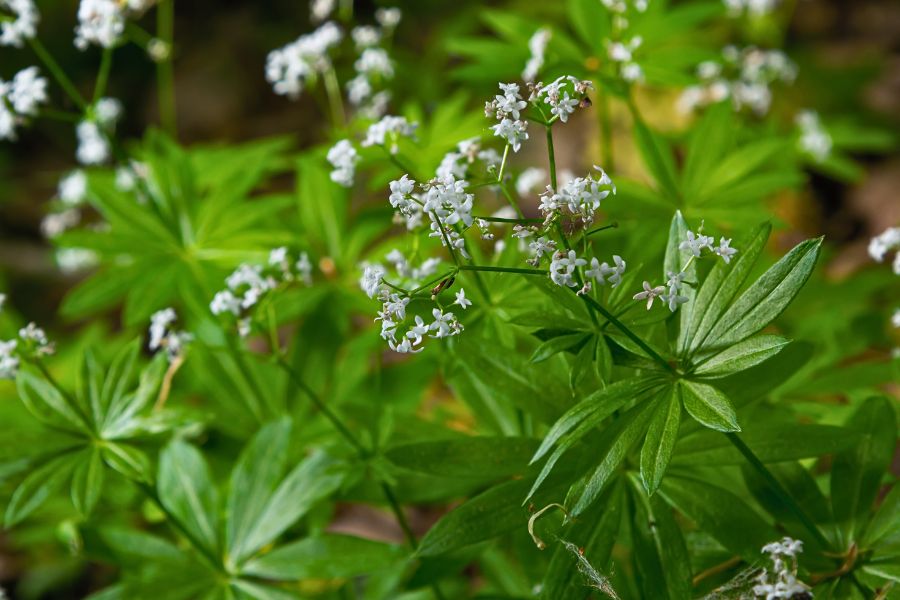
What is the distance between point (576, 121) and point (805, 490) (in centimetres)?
473

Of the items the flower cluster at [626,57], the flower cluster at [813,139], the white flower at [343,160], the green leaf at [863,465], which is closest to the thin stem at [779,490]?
the green leaf at [863,465]

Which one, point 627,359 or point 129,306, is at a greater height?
point 129,306

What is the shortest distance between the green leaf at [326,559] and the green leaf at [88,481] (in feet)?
1.86

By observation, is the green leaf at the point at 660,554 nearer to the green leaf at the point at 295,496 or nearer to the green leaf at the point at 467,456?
the green leaf at the point at 467,456

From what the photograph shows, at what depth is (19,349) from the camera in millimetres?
2695

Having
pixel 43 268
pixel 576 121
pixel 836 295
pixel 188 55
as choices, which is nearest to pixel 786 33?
pixel 576 121

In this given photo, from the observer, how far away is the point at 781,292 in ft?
6.68

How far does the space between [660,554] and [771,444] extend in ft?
1.38

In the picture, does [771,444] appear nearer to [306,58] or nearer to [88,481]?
[88,481]

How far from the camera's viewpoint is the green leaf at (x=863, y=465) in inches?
93.8

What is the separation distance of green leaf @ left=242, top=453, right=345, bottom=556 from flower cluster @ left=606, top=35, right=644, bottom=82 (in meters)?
2.04

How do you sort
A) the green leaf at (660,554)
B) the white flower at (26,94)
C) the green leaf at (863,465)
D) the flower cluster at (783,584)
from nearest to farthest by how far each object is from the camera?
the flower cluster at (783,584)
the green leaf at (660,554)
the green leaf at (863,465)
the white flower at (26,94)

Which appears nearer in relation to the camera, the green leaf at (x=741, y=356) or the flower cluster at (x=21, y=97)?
the green leaf at (x=741, y=356)

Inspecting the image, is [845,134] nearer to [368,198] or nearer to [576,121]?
[576,121]
